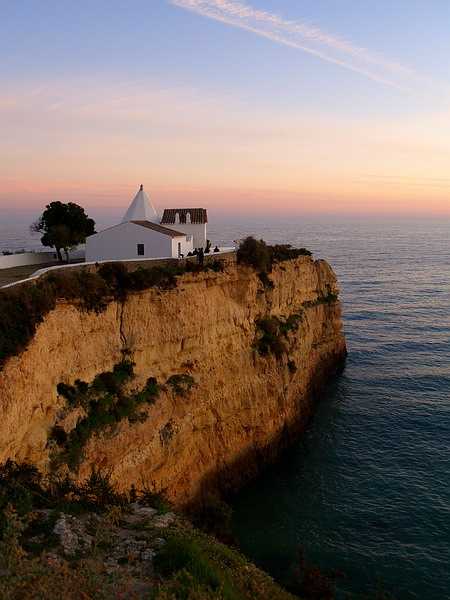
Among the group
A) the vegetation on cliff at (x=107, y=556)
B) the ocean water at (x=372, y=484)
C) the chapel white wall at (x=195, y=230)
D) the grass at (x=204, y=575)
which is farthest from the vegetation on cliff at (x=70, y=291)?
the ocean water at (x=372, y=484)

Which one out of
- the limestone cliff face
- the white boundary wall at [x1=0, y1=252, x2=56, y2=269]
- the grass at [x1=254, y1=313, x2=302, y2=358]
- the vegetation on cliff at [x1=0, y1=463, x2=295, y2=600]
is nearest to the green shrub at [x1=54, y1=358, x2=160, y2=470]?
the limestone cliff face

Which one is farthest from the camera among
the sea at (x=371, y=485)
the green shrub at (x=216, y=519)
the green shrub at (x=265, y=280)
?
the green shrub at (x=265, y=280)

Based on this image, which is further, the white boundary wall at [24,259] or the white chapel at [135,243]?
the white boundary wall at [24,259]

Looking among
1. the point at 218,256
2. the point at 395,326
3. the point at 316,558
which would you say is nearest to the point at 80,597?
the point at 316,558

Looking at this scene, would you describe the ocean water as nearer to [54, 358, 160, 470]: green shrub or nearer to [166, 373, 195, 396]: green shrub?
[166, 373, 195, 396]: green shrub

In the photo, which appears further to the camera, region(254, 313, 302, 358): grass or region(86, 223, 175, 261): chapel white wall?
region(86, 223, 175, 261): chapel white wall

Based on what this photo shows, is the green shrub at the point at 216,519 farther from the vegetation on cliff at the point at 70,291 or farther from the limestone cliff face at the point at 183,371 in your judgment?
the vegetation on cliff at the point at 70,291
